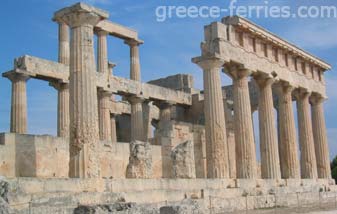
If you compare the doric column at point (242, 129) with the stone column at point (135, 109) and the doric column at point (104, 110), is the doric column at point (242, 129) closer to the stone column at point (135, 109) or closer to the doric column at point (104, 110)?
the stone column at point (135, 109)

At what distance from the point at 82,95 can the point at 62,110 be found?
9111 mm

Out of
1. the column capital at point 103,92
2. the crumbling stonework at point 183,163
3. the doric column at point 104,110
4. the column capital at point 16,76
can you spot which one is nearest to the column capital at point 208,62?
the crumbling stonework at point 183,163

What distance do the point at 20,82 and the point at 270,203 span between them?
12659mm

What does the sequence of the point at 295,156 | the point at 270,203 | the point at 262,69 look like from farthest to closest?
the point at 295,156, the point at 262,69, the point at 270,203

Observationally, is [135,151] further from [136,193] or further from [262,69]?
[262,69]

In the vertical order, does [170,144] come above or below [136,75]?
below

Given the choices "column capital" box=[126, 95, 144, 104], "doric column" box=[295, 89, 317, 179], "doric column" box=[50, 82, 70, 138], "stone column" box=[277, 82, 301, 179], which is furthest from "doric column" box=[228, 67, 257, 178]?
"doric column" box=[50, 82, 70, 138]

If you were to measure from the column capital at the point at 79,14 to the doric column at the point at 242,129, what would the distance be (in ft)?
33.2

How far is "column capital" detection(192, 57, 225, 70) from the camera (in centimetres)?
2369

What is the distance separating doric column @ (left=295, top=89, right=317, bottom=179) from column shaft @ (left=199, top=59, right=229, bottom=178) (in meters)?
10.2

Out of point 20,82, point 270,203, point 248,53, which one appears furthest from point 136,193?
point 248,53

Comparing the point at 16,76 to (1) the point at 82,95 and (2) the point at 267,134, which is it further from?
(2) the point at 267,134

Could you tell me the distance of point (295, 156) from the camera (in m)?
29.4

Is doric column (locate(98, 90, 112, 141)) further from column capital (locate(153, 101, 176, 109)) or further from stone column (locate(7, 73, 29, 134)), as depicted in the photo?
column capital (locate(153, 101, 176, 109))
